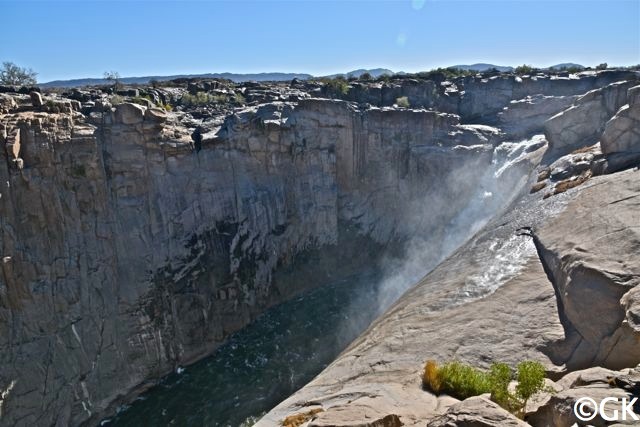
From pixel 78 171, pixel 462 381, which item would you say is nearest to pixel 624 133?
pixel 462 381

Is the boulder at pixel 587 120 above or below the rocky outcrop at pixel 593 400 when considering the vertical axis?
above

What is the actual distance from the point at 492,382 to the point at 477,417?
306 centimetres

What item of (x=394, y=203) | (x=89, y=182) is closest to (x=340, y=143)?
(x=394, y=203)

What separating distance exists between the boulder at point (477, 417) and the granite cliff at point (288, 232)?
1.70 meters

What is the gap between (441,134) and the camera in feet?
133

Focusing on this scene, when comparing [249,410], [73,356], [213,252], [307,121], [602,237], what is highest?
[307,121]

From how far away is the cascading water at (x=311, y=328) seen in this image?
2267 cm

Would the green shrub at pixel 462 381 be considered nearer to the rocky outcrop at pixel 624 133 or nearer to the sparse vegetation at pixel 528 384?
the sparse vegetation at pixel 528 384

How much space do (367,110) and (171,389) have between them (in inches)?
1023

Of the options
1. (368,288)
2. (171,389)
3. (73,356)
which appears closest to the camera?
(73,356)

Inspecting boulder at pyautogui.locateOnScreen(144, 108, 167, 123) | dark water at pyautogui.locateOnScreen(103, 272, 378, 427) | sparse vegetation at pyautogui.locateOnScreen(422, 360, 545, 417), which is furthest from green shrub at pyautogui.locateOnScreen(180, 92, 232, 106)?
sparse vegetation at pyautogui.locateOnScreen(422, 360, 545, 417)

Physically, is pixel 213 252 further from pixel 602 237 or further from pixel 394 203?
pixel 602 237

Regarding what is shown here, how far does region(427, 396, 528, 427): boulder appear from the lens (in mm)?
8250

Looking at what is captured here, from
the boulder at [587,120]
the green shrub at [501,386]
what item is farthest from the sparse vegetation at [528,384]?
the boulder at [587,120]
